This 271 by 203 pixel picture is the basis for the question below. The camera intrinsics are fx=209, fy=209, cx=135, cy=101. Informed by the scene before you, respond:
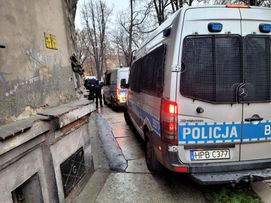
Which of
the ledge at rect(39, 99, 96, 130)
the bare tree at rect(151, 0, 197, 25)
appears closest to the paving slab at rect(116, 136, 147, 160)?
the ledge at rect(39, 99, 96, 130)

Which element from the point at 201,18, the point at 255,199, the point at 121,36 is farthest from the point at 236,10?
the point at 121,36

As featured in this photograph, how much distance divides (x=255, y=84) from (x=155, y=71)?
1.50 meters

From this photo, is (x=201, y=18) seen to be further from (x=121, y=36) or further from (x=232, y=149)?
(x=121, y=36)

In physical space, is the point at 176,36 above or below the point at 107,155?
above

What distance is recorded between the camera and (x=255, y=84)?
288 cm

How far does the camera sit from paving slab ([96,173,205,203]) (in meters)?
3.20

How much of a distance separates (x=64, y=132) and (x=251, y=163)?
269cm

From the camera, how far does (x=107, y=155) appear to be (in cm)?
513

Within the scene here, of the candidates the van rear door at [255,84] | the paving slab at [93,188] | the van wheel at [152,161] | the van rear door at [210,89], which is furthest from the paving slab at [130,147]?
the van rear door at [255,84]

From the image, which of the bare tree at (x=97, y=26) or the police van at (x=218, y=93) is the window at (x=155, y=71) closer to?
the police van at (x=218, y=93)

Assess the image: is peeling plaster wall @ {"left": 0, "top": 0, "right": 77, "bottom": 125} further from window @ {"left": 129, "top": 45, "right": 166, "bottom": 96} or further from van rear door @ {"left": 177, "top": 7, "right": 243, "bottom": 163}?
van rear door @ {"left": 177, "top": 7, "right": 243, "bottom": 163}

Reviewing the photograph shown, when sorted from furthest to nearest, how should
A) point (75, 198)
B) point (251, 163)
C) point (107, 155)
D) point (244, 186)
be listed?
point (107, 155) → point (244, 186) → point (75, 198) → point (251, 163)

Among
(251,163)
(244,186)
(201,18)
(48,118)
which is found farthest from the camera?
(244,186)

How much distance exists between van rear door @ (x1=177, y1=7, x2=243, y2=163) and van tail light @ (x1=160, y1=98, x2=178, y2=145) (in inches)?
2.4
